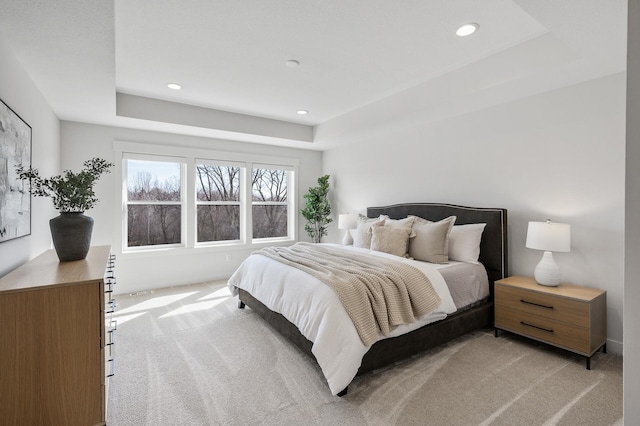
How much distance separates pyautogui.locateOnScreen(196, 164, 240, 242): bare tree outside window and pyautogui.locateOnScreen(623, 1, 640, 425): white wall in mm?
4893

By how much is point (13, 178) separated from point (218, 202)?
10.3ft

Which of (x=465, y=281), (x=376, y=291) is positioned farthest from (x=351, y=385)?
(x=465, y=281)

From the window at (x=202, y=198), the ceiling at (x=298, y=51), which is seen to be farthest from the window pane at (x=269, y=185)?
the ceiling at (x=298, y=51)

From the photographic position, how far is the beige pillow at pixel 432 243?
3227 millimetres

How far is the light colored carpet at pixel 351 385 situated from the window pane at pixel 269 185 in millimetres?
2967

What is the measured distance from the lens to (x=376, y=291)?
2283mm

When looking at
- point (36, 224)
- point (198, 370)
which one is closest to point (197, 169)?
point (36, 224)

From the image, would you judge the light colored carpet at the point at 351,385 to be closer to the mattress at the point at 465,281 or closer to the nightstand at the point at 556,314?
the nightstand at the point at 556,314

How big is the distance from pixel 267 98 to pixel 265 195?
2.12 m

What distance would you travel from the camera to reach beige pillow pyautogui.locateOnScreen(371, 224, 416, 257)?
344 centimetres

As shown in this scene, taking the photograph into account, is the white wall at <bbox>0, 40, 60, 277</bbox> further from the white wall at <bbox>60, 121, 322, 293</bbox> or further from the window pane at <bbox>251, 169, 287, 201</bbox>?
the window pane at <bbox>251, 169, 287, 201</bbox>

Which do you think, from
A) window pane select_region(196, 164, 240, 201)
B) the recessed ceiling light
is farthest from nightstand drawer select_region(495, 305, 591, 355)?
window pane select_region(196, 164, 240, 201)

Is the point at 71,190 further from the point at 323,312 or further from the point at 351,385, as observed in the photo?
the point at 351,385

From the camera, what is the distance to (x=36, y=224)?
2.73 meters
